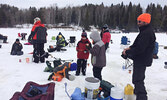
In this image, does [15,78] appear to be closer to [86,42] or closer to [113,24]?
[86,42]

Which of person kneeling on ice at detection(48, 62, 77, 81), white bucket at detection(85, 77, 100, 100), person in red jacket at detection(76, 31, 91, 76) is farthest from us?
person in red jacket at detection(76, 31, 91, 76)

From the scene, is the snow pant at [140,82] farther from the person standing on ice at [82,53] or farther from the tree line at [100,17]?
the tree line at [100,17]

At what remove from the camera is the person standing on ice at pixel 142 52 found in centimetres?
252

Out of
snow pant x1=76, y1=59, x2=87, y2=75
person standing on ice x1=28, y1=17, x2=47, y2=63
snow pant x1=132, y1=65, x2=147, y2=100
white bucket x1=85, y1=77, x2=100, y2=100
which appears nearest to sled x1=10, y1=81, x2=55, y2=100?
white bucket x1=85, y1=77, x2=100, y2=100

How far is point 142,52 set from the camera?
2.56m

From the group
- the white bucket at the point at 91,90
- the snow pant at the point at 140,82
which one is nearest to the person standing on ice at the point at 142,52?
the snow pant at the point at 140,82

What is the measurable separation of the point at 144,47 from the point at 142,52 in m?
0.11

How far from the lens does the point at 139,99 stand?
8.66ft

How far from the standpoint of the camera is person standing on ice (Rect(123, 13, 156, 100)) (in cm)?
252

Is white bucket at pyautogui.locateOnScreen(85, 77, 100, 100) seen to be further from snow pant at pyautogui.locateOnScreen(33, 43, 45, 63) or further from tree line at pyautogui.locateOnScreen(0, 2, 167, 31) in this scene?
tree line at pyautogui.locateOnScreen(0, 2, 167, 31)

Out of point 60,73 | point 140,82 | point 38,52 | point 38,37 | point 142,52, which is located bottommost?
point 60,73

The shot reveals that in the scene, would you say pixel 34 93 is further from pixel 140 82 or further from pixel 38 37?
pixel 38 37

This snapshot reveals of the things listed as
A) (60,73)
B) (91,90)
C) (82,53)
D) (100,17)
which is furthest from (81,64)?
(100,17)

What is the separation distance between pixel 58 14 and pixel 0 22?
2073cm
